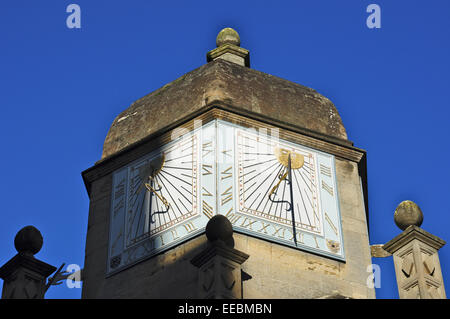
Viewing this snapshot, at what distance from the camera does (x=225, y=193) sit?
23.4 metres

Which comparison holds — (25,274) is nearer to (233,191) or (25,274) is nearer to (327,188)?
(233,191)

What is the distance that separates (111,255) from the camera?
23.8 meters

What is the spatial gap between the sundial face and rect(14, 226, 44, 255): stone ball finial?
86.2 inches

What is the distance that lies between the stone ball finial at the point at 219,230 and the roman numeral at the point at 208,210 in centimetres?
184

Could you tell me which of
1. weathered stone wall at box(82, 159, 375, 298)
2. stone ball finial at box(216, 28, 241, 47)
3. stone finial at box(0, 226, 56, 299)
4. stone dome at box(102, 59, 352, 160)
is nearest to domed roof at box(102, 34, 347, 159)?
stone dome at box(102, 59, 352, 160)

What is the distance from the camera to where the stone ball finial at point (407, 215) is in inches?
877

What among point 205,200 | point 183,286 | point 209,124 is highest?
point 209,124

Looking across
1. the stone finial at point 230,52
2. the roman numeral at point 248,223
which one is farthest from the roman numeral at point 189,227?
the stone finial at point 230,52

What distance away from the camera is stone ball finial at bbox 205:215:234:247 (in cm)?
2095

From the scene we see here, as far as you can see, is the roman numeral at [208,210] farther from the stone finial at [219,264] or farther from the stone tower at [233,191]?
the stone finial at [219,264]

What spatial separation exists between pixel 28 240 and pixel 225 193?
3629 mm

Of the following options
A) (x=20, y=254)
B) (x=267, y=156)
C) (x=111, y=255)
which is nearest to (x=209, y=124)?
(x=267, y=156)
